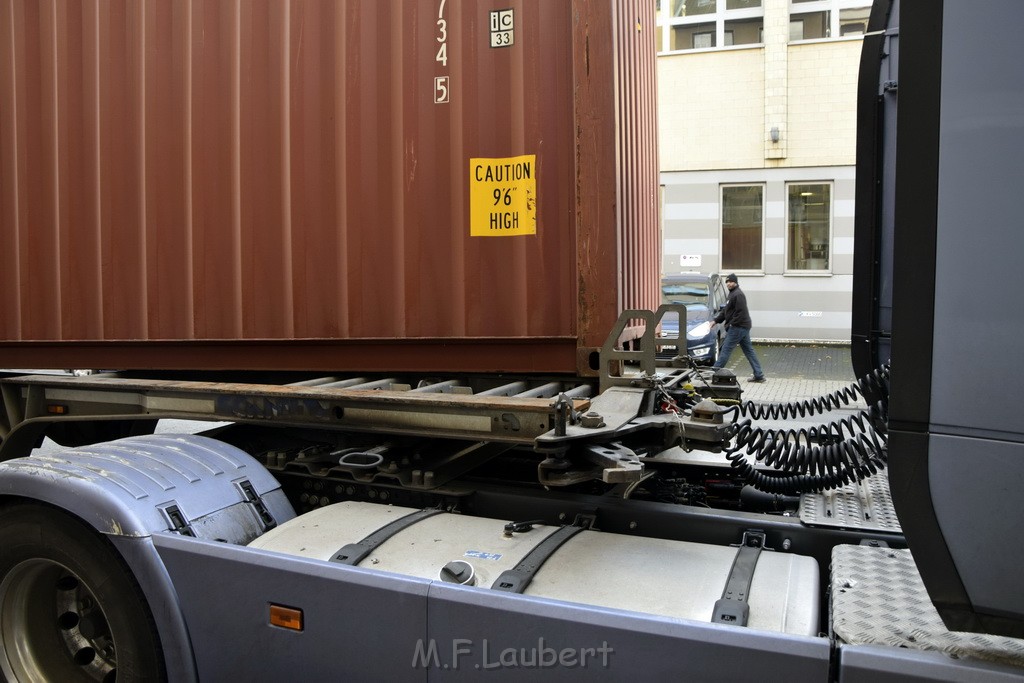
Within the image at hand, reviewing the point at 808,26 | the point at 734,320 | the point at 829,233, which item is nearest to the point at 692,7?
the point at 808,26

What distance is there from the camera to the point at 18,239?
4895 millimetres

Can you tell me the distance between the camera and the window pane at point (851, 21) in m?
19.4

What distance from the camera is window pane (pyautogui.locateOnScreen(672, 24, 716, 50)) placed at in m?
20.7

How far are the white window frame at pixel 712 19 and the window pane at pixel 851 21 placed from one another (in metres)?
1.87

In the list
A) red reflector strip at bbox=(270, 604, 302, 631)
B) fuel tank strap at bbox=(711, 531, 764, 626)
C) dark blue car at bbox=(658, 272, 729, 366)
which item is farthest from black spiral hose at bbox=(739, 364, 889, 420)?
dark blue car at bbox=(658, 272, 729, 366)

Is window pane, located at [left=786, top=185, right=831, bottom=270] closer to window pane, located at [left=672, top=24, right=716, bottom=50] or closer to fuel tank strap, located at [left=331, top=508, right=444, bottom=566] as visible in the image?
window pane, located at [left=672, top=24, right=716, bottom=50]

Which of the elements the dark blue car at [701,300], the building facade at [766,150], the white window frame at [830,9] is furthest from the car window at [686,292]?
the white window frame at [830,9]

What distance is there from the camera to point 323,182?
4.15 metres

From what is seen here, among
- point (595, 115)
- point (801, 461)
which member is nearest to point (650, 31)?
point (595, 115)

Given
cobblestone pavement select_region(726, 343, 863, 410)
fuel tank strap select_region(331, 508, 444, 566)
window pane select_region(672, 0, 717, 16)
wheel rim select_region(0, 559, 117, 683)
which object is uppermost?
window pane select_region(672, 0, 717, 16)

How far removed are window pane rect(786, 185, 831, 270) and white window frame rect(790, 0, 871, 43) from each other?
357cm

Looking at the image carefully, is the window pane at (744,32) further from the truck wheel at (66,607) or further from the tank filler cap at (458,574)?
the truck wheel at (66,607)

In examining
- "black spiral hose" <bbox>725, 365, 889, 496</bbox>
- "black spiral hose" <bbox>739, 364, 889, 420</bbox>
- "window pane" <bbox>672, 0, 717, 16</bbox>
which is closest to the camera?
"black spiral hose" <bbox>725, 365, 889, 496</bbox>

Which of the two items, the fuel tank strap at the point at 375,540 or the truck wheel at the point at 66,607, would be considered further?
A: the truck wheel at the point at 66,607
